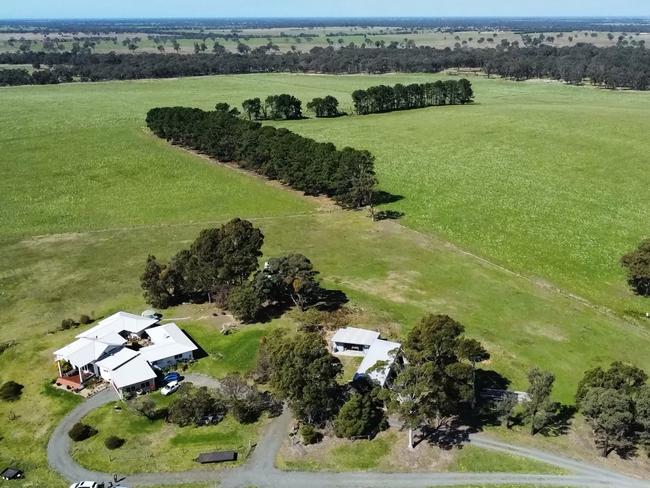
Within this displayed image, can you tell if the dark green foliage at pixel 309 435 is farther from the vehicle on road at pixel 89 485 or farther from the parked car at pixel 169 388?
the vehicle on road at pixel 89 485

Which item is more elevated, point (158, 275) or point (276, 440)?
point (158, 275)

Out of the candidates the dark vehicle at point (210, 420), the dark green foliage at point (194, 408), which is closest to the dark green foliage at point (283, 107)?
the dark green foliage at point (194, 408)

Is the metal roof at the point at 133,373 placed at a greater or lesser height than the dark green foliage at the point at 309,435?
greater

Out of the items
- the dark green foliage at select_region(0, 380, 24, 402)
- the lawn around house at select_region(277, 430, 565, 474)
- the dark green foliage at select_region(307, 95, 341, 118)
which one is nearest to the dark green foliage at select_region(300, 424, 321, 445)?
the lawn around house at select_region(277, 430, 565, 474)

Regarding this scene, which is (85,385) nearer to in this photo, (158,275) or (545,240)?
(158,275)

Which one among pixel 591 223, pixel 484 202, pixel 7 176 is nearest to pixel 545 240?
pixel 591 223

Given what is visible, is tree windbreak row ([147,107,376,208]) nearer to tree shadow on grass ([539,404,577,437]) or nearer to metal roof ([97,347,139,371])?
metal roof ([97,347,139,371])
